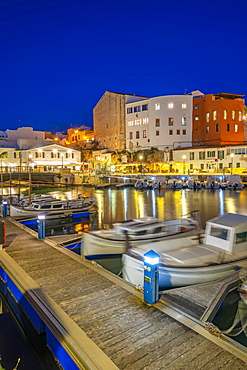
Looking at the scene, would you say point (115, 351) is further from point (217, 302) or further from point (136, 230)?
point (136, 230)

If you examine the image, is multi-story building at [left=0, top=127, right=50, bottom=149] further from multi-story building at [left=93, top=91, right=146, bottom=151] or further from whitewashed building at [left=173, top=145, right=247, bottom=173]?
whitewashed building at [left=173, top=145, right=247, bottom=173]

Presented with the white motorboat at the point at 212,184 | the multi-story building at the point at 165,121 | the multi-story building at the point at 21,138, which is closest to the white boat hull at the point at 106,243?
the white motorboat at the point at 212,184

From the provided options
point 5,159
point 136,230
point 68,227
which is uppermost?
point 5,159

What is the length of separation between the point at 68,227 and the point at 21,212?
4.19m

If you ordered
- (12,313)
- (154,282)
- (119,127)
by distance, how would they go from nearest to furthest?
(154,282) < (12,313) < (119,127)

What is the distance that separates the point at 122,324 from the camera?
545cm

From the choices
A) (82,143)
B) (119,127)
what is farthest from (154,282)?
(82,143)

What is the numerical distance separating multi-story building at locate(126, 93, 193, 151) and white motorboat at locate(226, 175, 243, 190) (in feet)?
70.3

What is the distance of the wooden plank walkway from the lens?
442cm

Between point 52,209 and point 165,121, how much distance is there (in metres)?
51.3

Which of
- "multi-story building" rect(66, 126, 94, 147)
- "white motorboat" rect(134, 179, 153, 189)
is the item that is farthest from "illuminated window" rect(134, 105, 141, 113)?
"white motorboat" rect(134, 179, 153, 189)

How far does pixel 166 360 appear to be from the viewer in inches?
174

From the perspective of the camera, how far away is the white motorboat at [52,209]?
21344 millimetres

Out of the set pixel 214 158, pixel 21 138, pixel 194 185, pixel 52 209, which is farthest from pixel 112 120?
pixel 52 209
